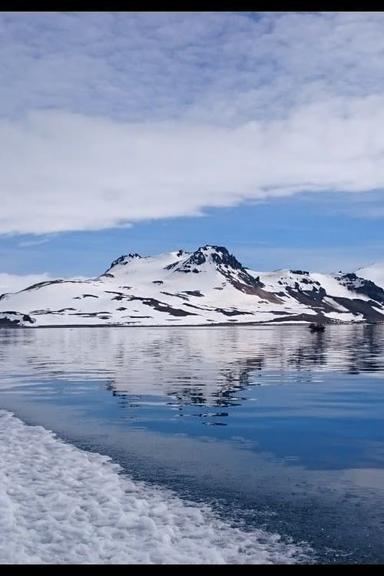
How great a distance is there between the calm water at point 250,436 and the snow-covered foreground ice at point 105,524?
0.73 meters

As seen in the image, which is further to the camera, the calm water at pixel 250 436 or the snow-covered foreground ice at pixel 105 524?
the calm water at pixel 250 436

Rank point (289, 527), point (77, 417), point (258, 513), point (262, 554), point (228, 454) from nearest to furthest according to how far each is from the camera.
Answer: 1. point (262, 554)
2. point (289, 527)
3. point (258, 513)
4. point (228, 454)
5. point (77, 417)

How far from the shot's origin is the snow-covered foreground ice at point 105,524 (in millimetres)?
12102

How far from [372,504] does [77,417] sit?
16108 mm

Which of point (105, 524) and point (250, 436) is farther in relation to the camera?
point (250, 436)

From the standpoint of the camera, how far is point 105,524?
45.3 feet

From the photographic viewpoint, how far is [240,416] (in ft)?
93.9

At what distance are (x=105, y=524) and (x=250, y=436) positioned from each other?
1091 cm

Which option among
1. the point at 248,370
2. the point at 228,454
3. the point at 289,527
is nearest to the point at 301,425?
the point at 228,454

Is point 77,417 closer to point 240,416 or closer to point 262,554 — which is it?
point 240,416

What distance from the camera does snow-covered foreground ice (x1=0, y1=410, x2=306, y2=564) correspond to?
476 inches

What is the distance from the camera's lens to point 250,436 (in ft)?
78.4

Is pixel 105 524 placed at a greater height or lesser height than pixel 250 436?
lesser

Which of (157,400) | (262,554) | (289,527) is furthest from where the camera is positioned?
(157,400)
